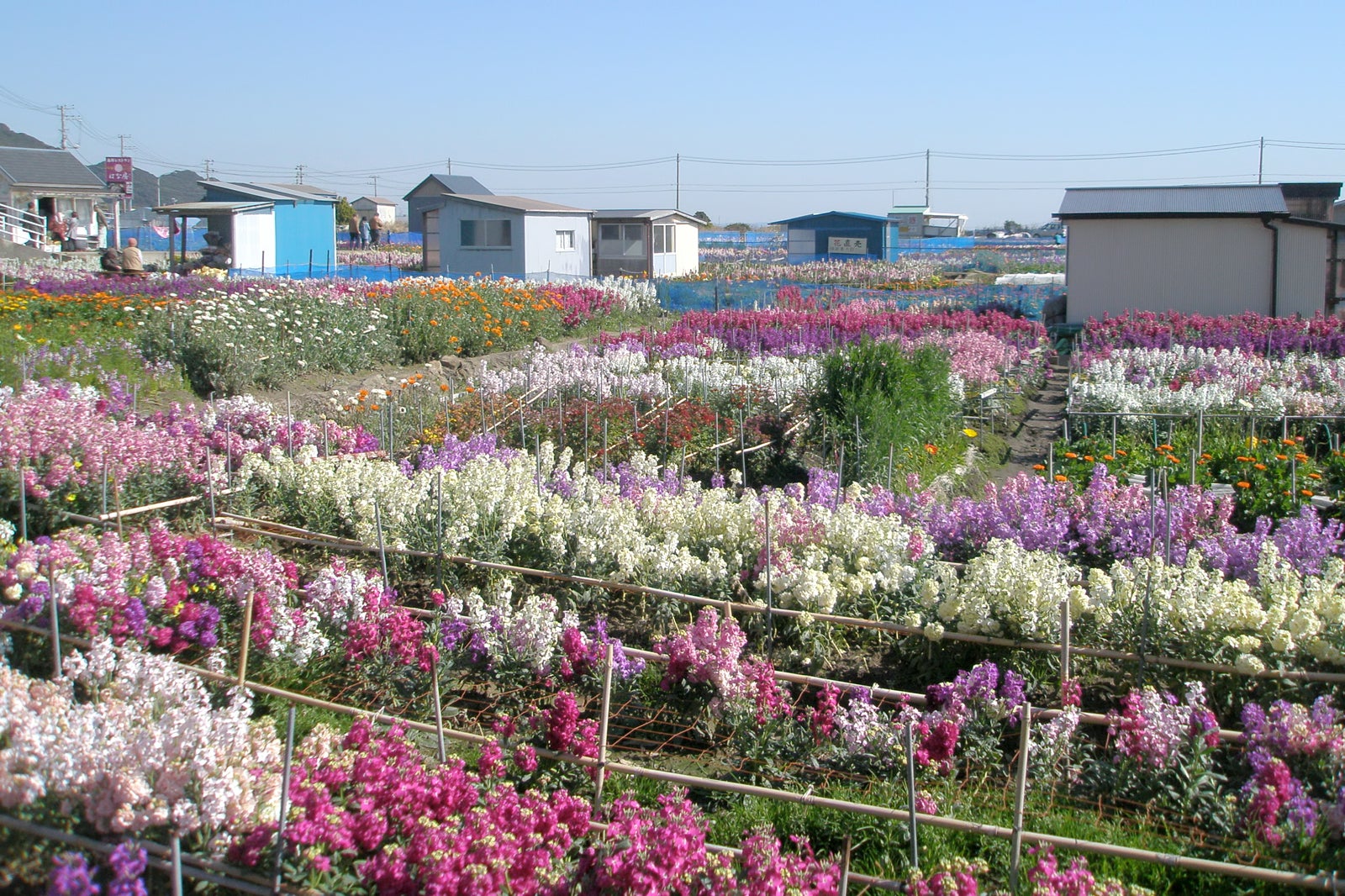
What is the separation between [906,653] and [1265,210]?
17632 millimetres

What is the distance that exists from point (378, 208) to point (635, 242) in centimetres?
6114

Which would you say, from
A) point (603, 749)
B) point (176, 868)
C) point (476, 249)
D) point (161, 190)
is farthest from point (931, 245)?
point (161, 190)

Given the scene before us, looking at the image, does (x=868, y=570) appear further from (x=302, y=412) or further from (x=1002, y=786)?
(x=302, y=412)

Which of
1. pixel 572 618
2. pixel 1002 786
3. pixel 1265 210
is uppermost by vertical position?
pixel 1265 210

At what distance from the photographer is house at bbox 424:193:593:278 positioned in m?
32.6

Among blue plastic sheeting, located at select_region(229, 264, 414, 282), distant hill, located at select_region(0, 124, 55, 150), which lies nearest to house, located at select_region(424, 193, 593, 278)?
blue plastic sheeting, located at select_region(229, 264, 414, 282)

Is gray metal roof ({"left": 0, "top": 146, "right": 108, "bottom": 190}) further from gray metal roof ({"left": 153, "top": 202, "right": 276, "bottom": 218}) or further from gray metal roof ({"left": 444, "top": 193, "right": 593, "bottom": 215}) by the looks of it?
gray metal roof ({"left": 444, "top": 193, "right": 593, "bottom": 215})

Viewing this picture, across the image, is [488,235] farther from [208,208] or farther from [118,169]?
[118,169]

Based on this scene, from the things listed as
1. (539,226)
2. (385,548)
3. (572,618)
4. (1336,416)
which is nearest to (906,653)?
(572,618)

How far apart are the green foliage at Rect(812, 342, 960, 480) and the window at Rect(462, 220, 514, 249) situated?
23598 mm

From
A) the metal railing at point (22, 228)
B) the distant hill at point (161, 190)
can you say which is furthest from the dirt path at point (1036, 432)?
the distant hill at point (161, 190)

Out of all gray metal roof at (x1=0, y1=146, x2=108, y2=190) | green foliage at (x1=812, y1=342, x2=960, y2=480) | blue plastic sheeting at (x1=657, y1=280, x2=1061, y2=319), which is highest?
gray metal roof at (x1=0, y1=146, x2=108, y2=190)

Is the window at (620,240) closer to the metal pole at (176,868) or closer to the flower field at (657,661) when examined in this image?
the flower field at (657,661)

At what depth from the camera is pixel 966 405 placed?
12.6 m
